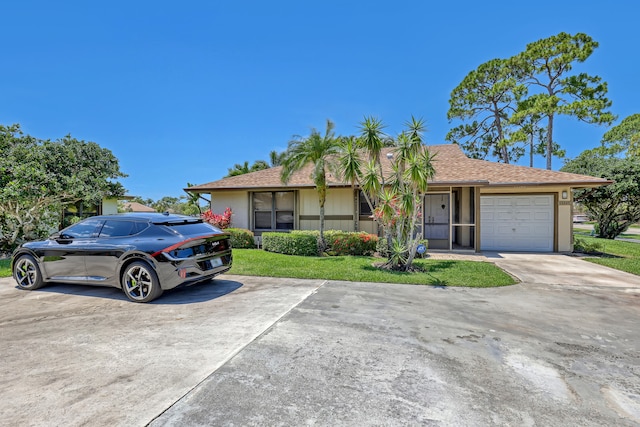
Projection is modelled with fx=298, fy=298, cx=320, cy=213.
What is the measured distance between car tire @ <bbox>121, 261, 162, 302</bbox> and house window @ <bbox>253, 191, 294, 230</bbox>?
8.91 m

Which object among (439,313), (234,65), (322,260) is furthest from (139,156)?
(439,313)

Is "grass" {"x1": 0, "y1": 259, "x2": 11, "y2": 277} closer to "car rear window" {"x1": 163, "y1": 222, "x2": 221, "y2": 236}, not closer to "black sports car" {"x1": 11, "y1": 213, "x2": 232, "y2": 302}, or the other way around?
"black sports car" {"x1": 11, "y1": 213, "x2": 232, "y2": 302}

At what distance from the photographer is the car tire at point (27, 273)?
19.9ft

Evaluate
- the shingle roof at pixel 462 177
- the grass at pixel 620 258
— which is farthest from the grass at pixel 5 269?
the grass at pixel 620 258

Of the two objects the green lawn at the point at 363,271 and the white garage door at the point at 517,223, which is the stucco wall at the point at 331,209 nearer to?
the green lawn at the point at 363,271

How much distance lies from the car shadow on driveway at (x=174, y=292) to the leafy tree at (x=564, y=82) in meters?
25.8

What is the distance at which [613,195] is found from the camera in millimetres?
15703

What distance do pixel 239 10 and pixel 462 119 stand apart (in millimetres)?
24986

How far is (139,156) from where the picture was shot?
23.3 metres

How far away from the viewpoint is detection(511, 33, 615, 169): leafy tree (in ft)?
67.7

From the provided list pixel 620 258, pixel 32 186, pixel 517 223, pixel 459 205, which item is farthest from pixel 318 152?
pixel 620 258

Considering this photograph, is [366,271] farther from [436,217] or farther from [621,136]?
[621,136]

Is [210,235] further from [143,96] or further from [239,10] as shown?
[143,96]

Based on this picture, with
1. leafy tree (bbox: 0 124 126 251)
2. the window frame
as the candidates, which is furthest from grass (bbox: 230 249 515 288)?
leafy tree (bbox: 0 124 126 251)
